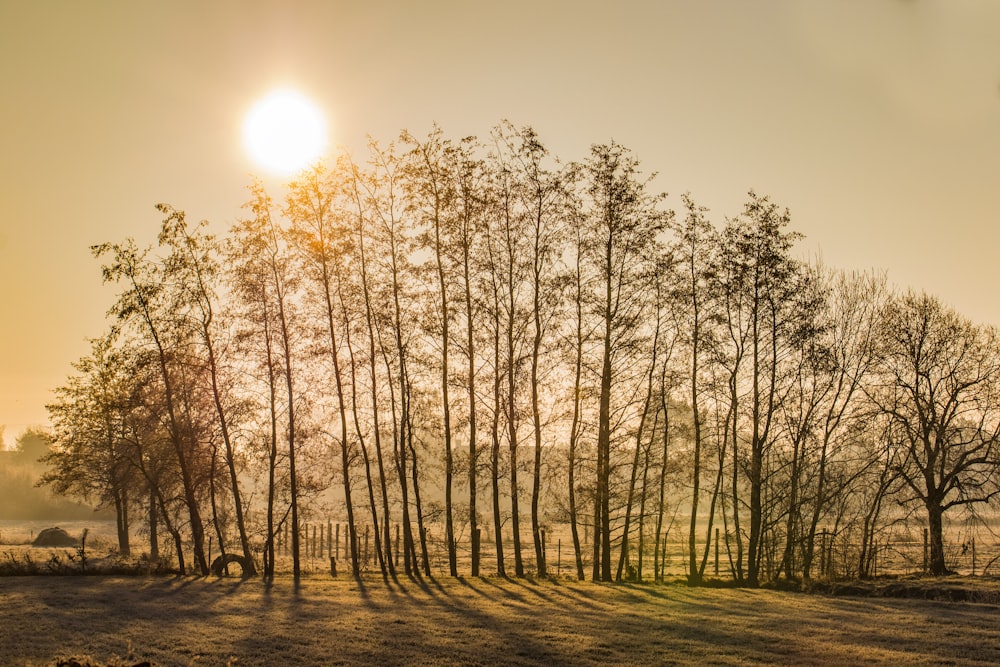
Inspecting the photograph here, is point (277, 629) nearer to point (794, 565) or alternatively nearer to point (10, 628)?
point (10, 628)

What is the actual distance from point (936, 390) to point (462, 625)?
31.2 meters

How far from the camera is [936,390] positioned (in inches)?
1453

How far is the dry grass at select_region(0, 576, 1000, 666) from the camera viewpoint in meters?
14.6

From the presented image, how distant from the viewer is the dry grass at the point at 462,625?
14570 mm

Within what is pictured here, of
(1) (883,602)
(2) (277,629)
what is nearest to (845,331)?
(1) (883,602)

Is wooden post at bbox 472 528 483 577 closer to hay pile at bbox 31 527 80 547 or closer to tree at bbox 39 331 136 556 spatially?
tree at bbox 39 331 136 556

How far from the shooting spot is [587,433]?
30.7m

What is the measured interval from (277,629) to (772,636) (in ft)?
40.2

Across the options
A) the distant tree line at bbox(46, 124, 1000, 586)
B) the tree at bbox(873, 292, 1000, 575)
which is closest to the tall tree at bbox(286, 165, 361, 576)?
the distant tree line at bbox(46, 124, 1000, 586)

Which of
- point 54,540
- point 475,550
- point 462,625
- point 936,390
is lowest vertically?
point 54,540

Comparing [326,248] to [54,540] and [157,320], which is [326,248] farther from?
[54,540]

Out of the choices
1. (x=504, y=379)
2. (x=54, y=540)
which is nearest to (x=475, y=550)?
(x=504, y=379)

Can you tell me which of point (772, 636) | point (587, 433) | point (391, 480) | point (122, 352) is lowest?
point (772, 636)

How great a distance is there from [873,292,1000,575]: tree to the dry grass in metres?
14.5
